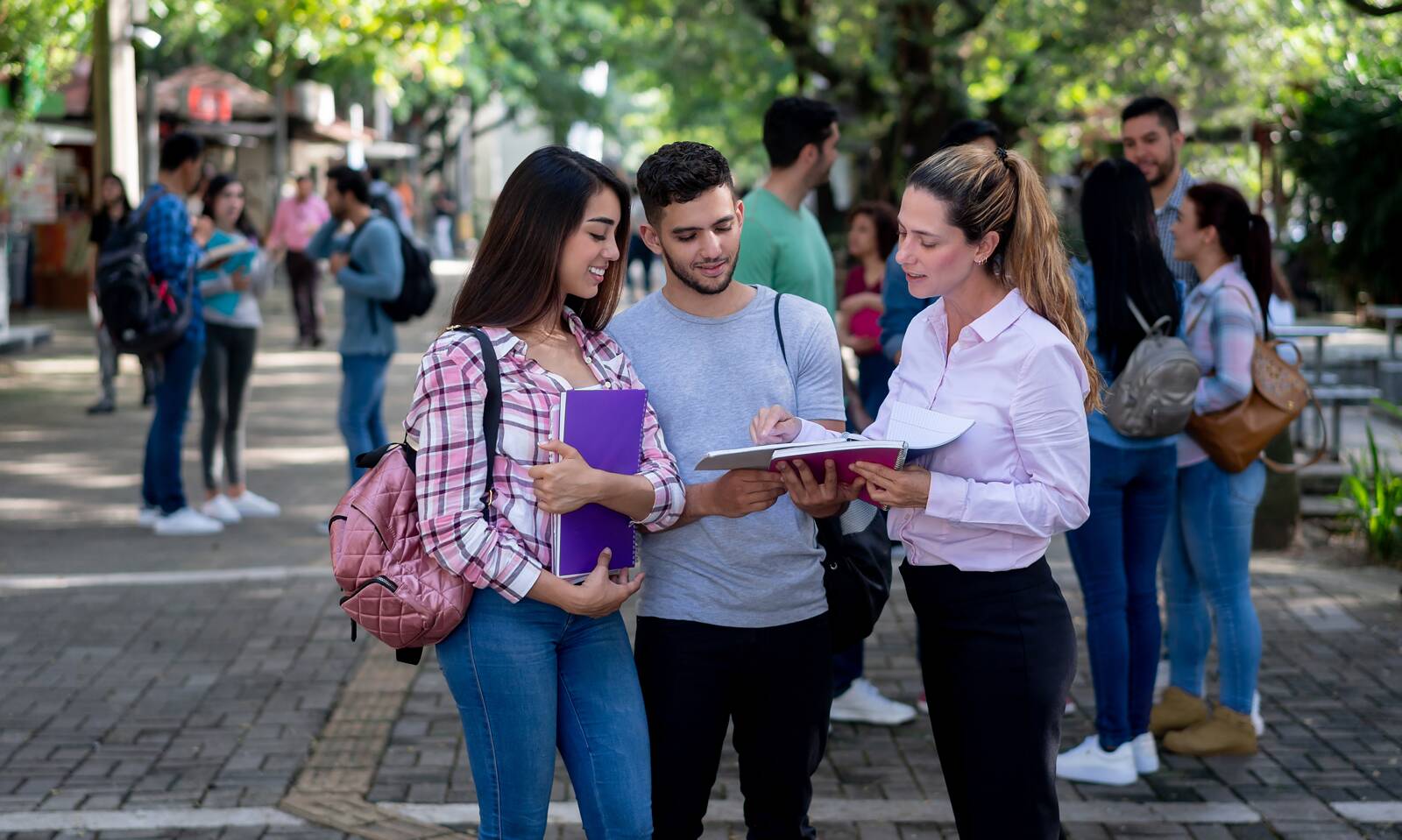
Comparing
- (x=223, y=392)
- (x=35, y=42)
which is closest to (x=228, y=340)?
(x=223, y=392)

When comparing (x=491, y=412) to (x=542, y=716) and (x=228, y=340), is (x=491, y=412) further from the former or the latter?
(x=228, y=340)

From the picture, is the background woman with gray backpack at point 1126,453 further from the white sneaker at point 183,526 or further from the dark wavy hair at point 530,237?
the white sneaker at point 183,526

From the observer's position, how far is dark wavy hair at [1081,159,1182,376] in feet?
15.0

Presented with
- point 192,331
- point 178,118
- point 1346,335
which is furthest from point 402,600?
point 178,118

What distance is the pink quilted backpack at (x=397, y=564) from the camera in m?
2.99

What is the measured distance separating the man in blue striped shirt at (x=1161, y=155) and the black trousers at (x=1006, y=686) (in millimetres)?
2520

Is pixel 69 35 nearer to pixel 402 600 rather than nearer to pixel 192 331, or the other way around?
pixel 192 331

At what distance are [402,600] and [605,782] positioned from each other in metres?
0.53

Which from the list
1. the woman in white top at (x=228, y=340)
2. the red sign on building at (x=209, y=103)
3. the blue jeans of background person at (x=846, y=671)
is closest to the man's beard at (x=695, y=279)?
the blue jeans of background person at (x=846, y=671)

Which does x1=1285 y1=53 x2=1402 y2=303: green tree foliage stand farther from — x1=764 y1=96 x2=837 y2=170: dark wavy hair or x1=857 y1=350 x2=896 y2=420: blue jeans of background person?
x1=764 y1=96 x2=837 y2=170: dark wavy hair

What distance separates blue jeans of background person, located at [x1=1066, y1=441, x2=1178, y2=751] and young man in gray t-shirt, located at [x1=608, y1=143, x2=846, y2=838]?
1666 mm

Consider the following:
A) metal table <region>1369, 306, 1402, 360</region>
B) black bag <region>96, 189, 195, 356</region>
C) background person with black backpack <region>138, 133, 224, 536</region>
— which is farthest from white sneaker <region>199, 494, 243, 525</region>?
metal table <region>1369, 306, 1402, 360</region>

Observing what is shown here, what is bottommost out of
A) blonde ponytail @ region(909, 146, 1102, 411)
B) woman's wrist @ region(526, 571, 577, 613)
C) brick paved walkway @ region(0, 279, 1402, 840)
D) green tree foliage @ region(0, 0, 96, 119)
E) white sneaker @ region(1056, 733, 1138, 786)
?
brick paved walkway @ region(0, 279, 1402, 840)

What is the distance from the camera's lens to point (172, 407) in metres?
8.56
